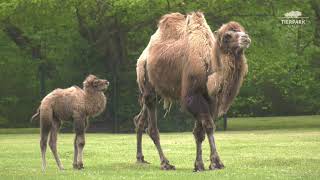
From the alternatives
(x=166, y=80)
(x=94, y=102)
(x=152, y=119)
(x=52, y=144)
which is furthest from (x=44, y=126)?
(x=166, y=80)

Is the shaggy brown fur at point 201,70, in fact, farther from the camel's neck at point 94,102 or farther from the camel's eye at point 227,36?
the camel's neck at point 94,102

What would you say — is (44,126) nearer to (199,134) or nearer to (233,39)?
(199,134)

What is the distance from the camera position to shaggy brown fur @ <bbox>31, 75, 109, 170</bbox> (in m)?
14.3

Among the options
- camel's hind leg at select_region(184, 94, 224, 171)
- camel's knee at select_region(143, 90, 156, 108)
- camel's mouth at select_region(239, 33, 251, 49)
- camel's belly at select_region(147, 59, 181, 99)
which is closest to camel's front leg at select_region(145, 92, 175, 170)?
camel's knee at select_region(143, 90, 156, 108)

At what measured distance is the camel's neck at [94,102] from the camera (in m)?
14.6

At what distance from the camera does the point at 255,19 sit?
36000 mm

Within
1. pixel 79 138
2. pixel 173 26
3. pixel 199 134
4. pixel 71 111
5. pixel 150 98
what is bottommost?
Result: pixel 79 138

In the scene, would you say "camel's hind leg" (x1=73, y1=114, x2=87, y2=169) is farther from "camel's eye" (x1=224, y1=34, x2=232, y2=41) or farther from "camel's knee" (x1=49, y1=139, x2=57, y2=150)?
"camel's eye" (x1=224, y1=34, x2=232, y2=41)

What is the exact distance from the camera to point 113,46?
37.2m

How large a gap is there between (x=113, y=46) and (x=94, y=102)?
2269cm

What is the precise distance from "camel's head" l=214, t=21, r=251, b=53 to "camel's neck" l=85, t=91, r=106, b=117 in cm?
303

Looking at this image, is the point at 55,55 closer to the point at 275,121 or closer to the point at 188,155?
the point at 275,121

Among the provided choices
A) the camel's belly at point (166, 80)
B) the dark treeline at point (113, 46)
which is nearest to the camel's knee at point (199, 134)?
the camel's belly at point (166, 80)

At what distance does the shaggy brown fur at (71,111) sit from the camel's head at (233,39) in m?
2.99
